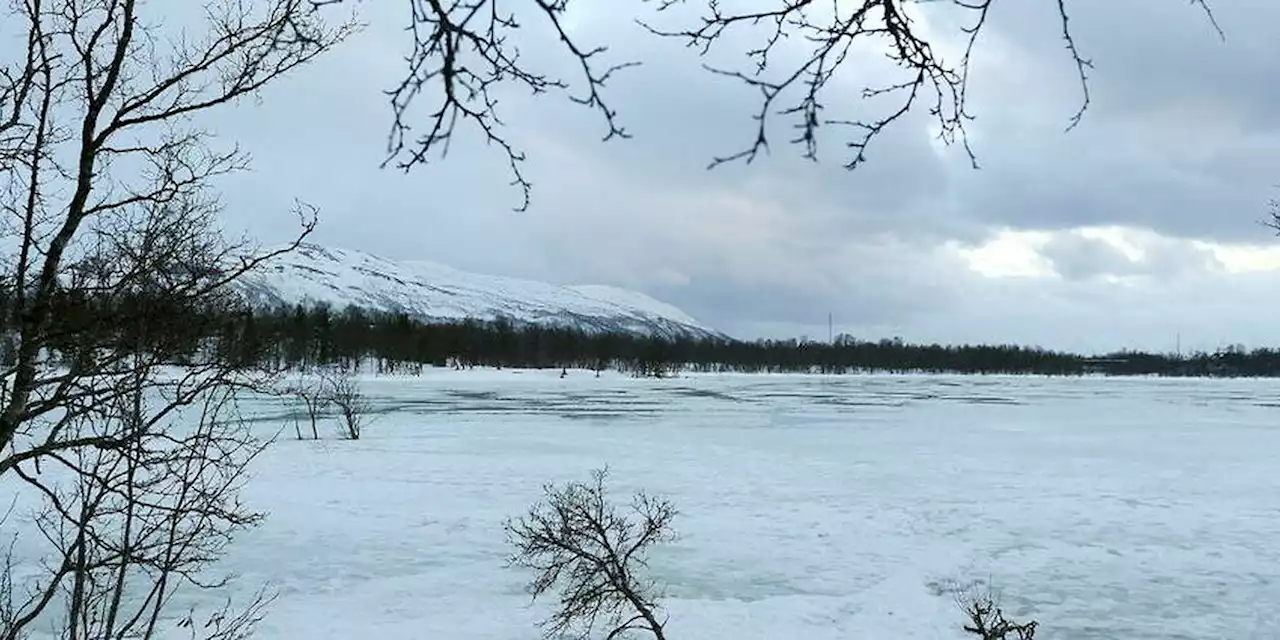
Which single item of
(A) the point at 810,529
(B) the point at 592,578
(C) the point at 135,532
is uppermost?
(B) the point at 592,578

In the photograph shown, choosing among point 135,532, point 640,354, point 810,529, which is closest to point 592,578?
point 810,529

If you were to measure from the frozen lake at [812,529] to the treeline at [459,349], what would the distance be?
3.19m

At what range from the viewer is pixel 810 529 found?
1617 centimetres

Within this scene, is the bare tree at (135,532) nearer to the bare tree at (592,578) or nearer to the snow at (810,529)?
the snow at (810,529)

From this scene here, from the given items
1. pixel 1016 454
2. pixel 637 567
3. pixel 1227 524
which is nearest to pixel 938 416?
pixel 1016 454

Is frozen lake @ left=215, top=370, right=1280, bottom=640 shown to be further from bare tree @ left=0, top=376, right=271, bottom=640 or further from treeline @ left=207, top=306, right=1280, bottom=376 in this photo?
treeline @ left=207, top=306, right=1280, bottom=376

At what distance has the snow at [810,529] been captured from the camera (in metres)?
11.3

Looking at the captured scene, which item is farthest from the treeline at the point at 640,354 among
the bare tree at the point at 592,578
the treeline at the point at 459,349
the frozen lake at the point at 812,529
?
the bare tree at the point at 592,578

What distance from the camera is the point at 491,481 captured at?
2109cm

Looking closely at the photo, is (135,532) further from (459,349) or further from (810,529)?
(459,349)

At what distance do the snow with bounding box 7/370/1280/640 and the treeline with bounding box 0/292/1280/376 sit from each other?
10.5ft

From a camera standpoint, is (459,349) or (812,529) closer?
(812,529)

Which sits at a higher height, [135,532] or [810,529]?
[810,529]

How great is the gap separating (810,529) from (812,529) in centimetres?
3
